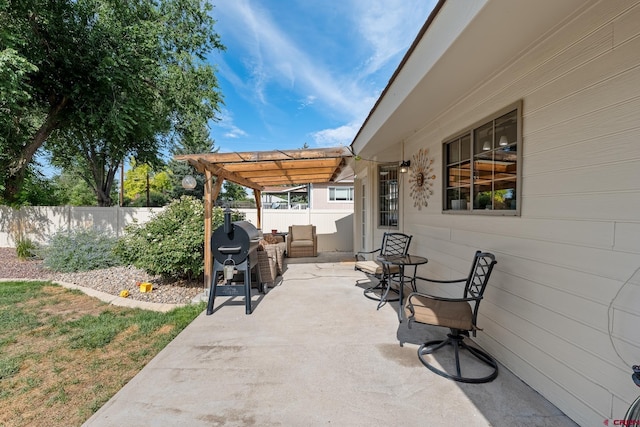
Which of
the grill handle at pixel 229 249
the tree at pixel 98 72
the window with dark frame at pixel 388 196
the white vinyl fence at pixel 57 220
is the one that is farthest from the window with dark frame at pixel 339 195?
the grill handle at pixel 229 249

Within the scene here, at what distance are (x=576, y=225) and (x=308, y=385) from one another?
2207 mm

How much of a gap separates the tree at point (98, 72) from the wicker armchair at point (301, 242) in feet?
17.3

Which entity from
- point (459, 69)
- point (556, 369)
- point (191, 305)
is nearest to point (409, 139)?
point (459, 69)

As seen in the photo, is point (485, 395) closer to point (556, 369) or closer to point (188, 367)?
point (556, 369)

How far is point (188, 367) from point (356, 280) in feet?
11.4

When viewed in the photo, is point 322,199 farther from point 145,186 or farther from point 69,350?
point 145,186

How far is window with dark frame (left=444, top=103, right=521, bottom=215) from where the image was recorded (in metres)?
2.38

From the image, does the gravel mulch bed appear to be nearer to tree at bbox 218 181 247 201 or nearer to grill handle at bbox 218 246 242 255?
grill handle at bbox 218 246 242 255

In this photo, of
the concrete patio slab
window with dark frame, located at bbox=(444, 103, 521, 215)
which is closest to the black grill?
the concrete patio slab

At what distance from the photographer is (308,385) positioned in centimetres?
210

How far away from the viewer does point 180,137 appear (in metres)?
11.3

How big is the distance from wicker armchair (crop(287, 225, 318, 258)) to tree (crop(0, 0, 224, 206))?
5286 millimetres

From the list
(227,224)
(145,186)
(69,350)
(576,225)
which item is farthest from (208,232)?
(145,186)

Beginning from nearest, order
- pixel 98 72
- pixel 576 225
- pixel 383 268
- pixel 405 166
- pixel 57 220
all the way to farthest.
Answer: pixel 576 225 → pixel 383 268 → pixel 405 166 → pixel 98 72 → pixel 57 220
